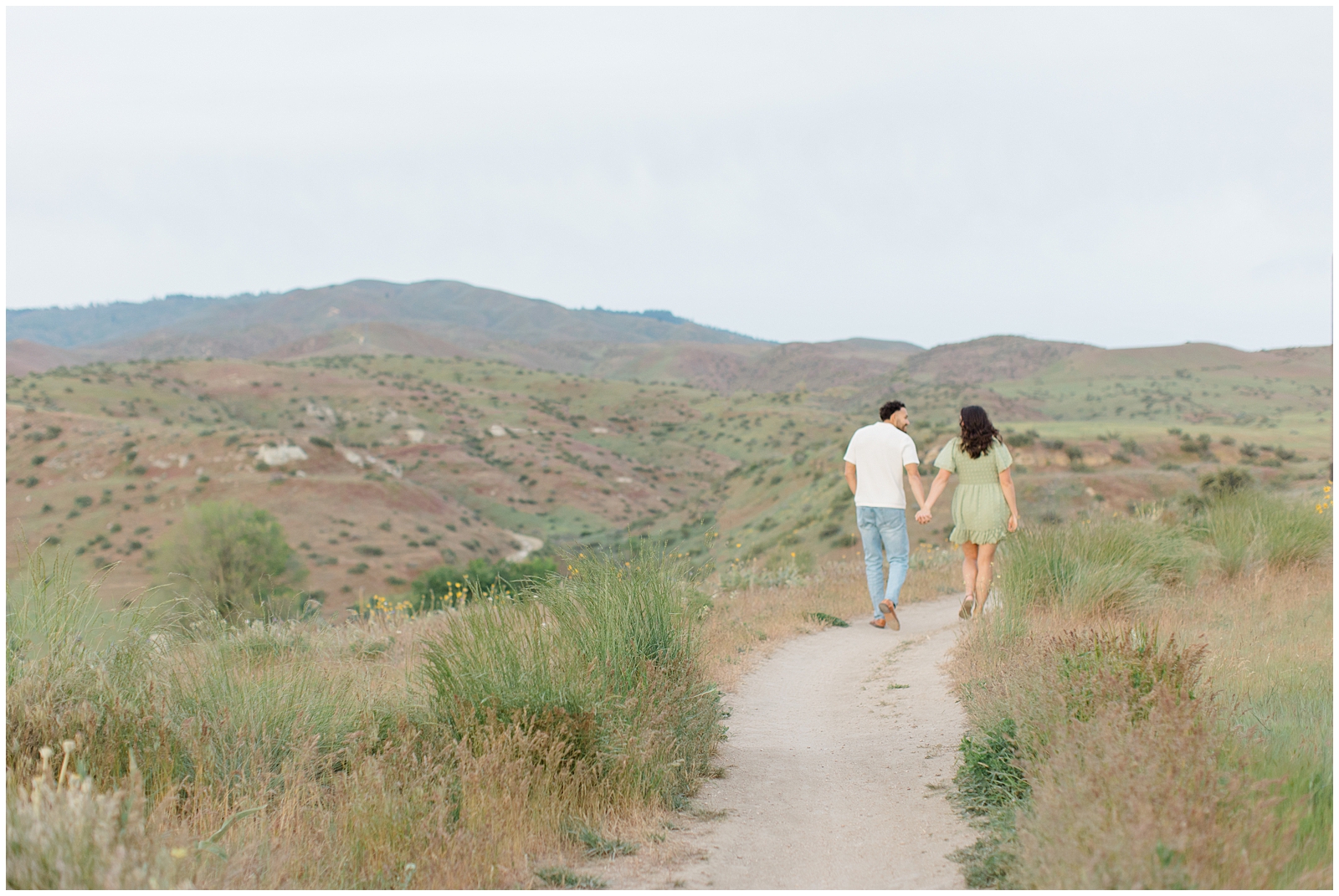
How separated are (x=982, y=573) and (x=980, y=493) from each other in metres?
0.78

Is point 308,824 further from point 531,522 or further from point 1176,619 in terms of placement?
point 531,522

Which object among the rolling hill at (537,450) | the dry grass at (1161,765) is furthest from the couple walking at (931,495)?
the dry grass at (1161,765)

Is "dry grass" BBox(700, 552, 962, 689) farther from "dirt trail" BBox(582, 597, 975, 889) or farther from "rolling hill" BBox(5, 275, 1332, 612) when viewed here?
"rolling hill" BBox(5, 275, 1332, 612)

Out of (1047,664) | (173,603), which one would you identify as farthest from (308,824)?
(1047,664)

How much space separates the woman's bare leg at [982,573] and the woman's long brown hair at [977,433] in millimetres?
911

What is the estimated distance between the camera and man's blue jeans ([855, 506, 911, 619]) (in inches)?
361

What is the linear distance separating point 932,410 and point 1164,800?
80.2 metres

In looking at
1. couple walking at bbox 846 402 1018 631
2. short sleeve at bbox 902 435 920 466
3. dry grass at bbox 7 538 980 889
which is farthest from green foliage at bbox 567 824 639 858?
short sleeve at bbox 902 435 920 466

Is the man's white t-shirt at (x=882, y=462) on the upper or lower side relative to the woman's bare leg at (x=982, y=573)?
upper

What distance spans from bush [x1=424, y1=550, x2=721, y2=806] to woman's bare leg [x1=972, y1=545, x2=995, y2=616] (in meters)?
3.84

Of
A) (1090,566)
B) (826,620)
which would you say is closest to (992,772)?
(1090,566)

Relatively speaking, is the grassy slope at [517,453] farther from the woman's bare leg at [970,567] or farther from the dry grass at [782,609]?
the woman's bare leg at [970,567]

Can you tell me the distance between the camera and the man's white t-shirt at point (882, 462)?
9.06 meters

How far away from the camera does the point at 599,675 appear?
4.93 metres
